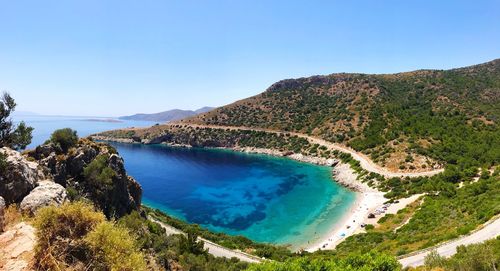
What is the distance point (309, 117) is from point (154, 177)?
83.6 m

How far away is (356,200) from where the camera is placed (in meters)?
66.9

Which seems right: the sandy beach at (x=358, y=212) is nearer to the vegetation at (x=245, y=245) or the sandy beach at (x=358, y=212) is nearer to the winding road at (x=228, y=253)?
the vegetation at (x=245, y=245)

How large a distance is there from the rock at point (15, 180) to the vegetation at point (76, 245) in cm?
980

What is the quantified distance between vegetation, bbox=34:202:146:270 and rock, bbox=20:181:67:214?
6.42 meters

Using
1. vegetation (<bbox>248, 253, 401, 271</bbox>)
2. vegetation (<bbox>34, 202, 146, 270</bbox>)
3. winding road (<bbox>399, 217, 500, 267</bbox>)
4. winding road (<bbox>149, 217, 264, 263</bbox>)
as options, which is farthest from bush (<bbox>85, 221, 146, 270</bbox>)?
winding road (<bbox>149, 217, 264, 263</bbox>)

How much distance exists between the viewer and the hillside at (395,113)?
276ft

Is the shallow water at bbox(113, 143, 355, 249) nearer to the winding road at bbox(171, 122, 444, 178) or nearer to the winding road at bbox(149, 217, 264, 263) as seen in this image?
the winding road at bbox(171, 122, 444, 178)

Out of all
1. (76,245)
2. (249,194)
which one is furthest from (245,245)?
(76,245)

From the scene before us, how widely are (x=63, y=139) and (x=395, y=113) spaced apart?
11491 centimetres

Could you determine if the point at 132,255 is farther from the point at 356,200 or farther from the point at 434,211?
the point at 356,200

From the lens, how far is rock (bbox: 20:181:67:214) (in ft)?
49.7

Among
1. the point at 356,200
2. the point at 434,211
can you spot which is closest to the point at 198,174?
the point at 356,200

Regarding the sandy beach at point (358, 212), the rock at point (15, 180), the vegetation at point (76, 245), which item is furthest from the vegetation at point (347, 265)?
the sandy beach at point (358, 212)

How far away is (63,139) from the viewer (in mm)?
33781
